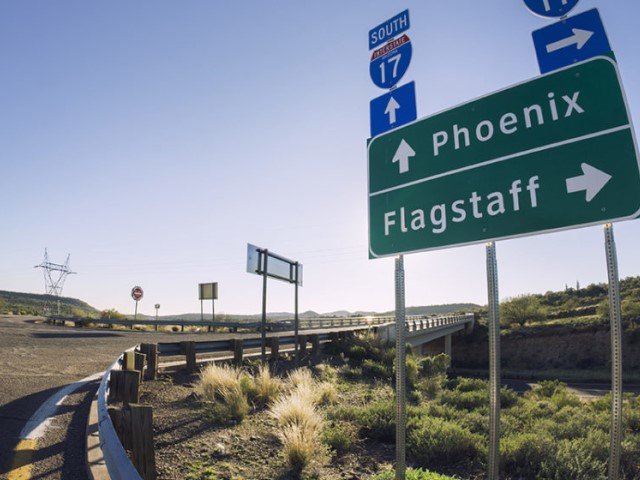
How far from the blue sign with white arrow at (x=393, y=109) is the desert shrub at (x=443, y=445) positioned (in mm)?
4718

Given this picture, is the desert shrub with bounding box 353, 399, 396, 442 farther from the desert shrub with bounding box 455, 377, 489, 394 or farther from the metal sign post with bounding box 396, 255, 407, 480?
the desert shrub with bounding box 455, 377, 489, 394

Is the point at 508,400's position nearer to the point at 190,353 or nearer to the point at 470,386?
the point at 470,386

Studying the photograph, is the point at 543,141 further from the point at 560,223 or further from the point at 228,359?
the point at 228,359

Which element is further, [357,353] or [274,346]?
[357,353]

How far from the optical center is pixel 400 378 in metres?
3.66

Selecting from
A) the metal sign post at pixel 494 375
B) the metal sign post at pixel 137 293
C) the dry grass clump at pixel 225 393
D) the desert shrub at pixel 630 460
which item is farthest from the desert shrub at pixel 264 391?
the metal sign post at pixel 137 293

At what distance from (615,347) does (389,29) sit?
3.78 meters

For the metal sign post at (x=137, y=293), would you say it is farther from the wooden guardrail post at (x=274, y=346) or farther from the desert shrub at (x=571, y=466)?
the desert shrub at (x=571, y=466)

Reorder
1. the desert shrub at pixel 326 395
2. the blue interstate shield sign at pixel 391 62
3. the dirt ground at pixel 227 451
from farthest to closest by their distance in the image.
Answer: the desert shrub at pixel 326 395 < the dirt ground at pixel 227 451 < the blue interstate shield sign at pixel 391 62

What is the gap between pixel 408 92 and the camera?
427cm

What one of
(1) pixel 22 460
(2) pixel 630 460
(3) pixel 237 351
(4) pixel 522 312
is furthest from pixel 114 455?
(4) pixel 522 312

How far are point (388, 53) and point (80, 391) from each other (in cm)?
747

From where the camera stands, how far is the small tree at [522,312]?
162ft

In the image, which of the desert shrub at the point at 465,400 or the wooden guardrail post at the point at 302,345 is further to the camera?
the wooden guardrail post at the point at 302,345
